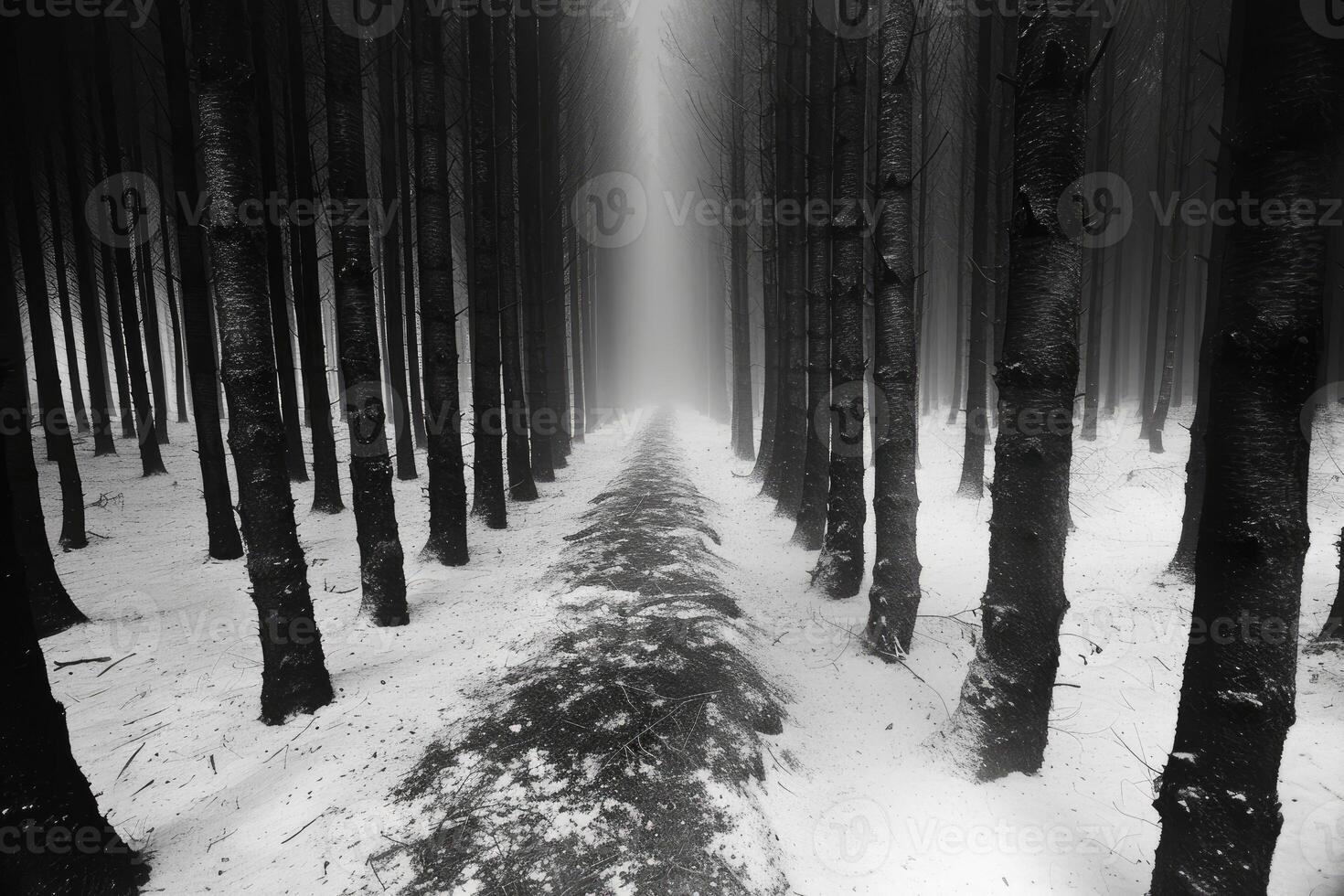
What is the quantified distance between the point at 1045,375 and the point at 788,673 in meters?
2.91

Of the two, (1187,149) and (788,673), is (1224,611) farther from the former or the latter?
(1187,149)

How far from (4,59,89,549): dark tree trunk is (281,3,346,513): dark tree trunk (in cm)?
277

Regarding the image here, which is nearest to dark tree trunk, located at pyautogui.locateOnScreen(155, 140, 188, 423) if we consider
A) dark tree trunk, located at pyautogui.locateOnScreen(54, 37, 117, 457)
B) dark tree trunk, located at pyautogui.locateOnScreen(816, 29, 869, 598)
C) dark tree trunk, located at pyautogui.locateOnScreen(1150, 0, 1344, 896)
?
dark tree trunk, located at pyautogui.locateOnScreen(54, 37, 117, 457)

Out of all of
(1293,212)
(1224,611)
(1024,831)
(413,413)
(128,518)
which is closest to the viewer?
(1293,212)

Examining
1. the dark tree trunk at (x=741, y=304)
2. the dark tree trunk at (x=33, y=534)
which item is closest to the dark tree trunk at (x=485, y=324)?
the dark tree trunk at (x=33, y=534)

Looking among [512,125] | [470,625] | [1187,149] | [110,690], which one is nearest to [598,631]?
[470,625]

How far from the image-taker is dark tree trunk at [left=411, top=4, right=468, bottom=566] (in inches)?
271

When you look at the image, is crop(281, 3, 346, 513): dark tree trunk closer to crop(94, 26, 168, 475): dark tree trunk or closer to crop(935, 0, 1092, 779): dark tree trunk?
crop(94, 26, 168, 475): dark tree trunk

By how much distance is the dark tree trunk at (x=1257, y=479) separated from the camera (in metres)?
1.96

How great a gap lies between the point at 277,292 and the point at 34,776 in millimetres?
9266

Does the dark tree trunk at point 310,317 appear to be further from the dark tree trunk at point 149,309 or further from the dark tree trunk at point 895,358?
the dark tree trunk at point 895,358

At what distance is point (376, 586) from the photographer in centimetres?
530

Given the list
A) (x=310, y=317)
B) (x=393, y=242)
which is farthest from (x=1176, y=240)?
(x=310, y=317)

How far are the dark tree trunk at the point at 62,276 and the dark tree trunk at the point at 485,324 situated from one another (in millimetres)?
7459
